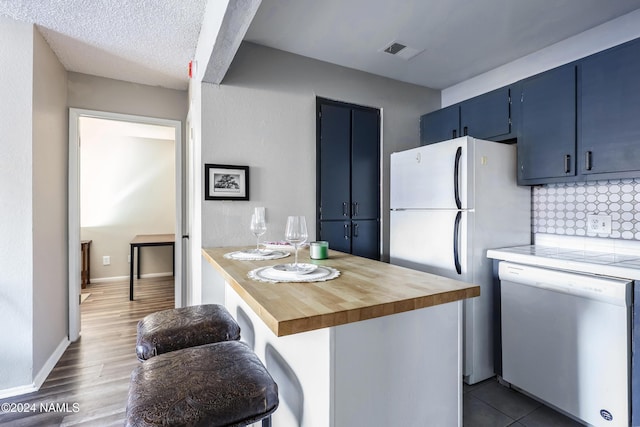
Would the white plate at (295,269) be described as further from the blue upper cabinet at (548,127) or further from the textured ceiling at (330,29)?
the blue upper cabinet at (548,127)

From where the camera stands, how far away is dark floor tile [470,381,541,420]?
1.89 m

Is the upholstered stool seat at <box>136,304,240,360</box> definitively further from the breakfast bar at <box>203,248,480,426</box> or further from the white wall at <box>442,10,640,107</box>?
the white wall at <box>442,10,640,107</box>

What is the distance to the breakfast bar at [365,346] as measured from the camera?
0.92 meters

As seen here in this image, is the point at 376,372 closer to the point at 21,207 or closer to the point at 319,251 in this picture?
the point at 319,251

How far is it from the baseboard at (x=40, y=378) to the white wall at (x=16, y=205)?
0.10ft

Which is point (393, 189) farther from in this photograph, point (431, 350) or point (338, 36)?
point (431, 350)

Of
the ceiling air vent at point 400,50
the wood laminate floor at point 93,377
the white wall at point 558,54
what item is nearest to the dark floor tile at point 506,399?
the wood laminate floor at point 93,377

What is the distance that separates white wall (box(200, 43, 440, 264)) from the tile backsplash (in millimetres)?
1766

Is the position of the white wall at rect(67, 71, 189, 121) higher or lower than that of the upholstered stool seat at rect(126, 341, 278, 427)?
higher

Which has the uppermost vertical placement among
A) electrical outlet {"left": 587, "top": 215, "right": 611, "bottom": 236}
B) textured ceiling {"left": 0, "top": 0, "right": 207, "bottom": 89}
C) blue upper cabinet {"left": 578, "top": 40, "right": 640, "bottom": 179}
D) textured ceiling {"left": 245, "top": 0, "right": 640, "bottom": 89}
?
textured ceiling {"left": 245, "top": 0, "right": 640, "bottom": 89}

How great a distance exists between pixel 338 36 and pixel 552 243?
2267 mm

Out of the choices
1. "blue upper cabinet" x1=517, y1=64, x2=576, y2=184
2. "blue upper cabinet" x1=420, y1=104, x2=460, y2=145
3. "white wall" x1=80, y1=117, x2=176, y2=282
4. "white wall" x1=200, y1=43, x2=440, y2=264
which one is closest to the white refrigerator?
"blue upper cabinet" x1=517, y1=64, x2=576, y2=184

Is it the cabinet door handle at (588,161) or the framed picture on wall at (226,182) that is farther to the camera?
the framed picture on wall at (226,182)

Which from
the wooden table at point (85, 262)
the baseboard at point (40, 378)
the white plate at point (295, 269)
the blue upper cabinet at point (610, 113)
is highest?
the blue upper cabinet at point (610, 113)
